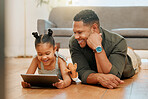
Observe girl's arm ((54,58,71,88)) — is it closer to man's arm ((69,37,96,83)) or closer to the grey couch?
man's arm ((69,37,96,83))

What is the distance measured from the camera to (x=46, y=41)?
1.51 meters

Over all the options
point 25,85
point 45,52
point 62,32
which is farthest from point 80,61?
point 62,32

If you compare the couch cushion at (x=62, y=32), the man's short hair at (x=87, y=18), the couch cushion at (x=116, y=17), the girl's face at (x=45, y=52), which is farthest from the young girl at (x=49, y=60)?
the couch cushion at (x=116, y=17)

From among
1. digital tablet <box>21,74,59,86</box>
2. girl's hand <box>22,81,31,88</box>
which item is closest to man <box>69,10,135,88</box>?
digital tablet <box>21,74,59,86</box>

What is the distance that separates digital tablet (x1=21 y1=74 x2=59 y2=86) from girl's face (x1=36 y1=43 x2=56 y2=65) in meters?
0.15

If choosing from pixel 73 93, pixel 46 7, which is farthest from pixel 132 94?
pixel 46 7

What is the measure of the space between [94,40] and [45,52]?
13.4 inches

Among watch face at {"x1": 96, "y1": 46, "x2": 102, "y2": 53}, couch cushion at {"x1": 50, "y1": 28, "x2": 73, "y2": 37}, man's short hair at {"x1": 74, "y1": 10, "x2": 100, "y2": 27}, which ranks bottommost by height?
couch cushion at {"x1": 50, "y1": 28, "x2": 73, "y2": 37}

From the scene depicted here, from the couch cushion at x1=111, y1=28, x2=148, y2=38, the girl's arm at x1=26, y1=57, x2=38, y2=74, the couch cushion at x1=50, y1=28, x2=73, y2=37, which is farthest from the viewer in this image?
the couch cushion at x1=50, y1=28, x2=73, y2=37

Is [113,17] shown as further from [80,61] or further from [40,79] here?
[40,79]

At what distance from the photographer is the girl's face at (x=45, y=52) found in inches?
59.1

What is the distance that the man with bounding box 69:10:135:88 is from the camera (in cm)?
150

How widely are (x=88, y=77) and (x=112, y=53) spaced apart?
0.25 meters

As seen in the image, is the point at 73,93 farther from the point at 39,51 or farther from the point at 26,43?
the point at 26,43
